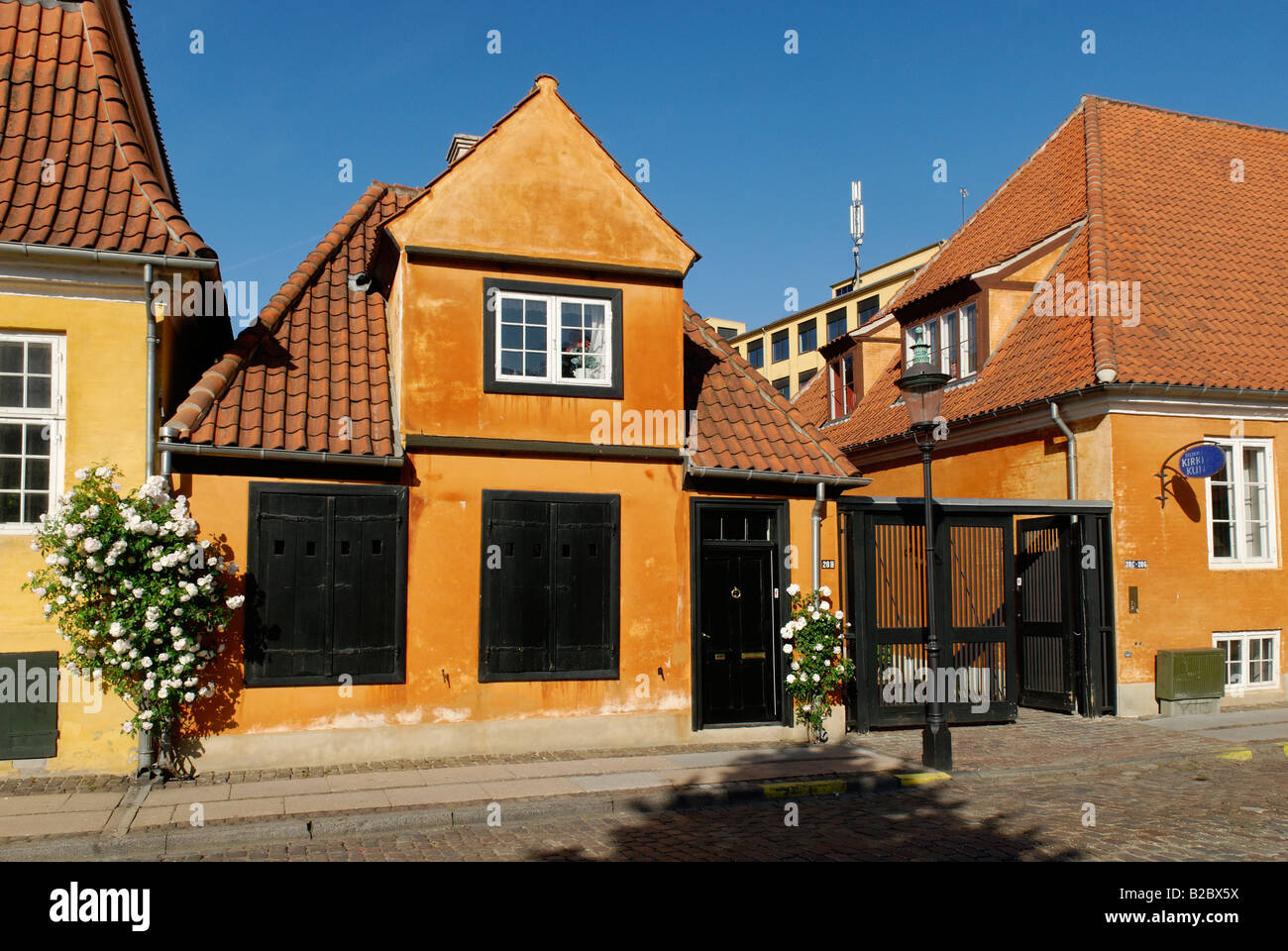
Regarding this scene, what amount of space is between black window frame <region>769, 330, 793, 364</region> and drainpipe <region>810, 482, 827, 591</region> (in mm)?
51758

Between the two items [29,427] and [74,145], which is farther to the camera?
[74,145]

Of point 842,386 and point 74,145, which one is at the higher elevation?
point 74,145

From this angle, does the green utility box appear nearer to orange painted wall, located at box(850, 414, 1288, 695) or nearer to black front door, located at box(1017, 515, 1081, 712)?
orange painted wall, located at box(850, 414, 1288, 695)

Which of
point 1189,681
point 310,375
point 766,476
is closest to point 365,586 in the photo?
point 310,375

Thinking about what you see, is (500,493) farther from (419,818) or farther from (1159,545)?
(1159,545)

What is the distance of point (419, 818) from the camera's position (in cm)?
896

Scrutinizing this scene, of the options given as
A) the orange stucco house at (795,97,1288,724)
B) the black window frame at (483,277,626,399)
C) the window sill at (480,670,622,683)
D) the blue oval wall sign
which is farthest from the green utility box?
the black window frame at (483,277,626,399)

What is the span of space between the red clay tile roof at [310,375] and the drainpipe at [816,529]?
531 centimetres

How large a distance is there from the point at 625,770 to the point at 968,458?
10.5 m

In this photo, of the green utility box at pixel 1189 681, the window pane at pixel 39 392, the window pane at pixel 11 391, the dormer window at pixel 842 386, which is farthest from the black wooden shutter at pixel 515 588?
the dormer window at pixel 842 386

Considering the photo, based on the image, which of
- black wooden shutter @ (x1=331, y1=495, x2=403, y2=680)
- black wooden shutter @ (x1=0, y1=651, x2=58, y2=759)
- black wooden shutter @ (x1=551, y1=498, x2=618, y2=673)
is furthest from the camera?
black wooden shutter @ (x1=551, y1=498, x2=618, y2=673)

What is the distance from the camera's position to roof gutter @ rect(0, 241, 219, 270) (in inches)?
401

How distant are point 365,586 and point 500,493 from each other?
1.86 metres
